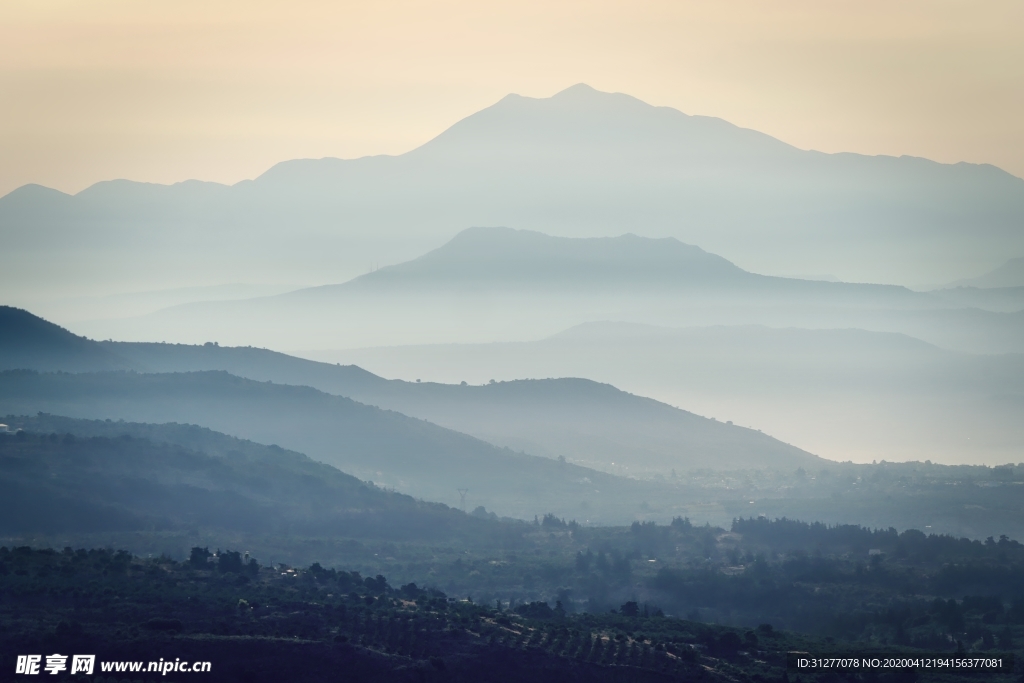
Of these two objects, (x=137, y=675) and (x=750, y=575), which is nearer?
(x=137, y=675)

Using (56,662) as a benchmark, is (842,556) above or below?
above

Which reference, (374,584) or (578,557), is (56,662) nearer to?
(374,584)

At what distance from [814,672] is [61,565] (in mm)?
59598

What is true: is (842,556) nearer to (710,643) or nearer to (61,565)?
(710,643)

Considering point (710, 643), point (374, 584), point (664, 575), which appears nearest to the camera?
point (710, 643)

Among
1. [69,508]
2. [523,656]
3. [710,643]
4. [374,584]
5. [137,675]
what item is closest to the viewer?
[137,675]

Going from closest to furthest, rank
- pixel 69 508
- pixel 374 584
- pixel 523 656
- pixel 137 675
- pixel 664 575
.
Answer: pixel 137 675 → pixel 523 656 → pixel 374 584 → pixel 664 575 → pixel 69 508

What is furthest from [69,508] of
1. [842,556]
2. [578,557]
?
[842,556]

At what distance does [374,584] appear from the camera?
143 meters

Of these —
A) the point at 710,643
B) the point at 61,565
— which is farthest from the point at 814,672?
the point at 61,565

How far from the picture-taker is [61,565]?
128 meters

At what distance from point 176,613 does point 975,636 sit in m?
74.7

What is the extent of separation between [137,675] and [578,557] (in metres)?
98.3

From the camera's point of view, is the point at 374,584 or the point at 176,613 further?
the point at 374,584
